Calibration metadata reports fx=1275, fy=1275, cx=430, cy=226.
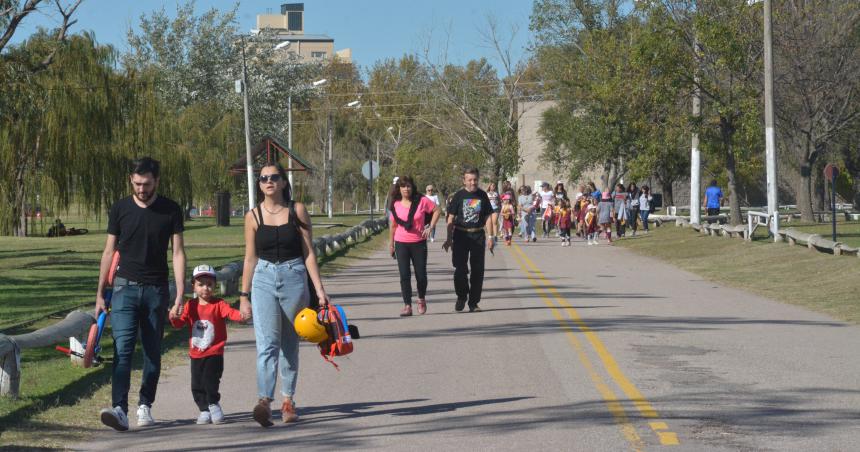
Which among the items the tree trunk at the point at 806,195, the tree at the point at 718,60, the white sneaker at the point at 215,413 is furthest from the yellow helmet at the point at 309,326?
the tree trunk at the point at 806,195

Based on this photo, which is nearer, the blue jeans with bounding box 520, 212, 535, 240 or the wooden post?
the wooden post

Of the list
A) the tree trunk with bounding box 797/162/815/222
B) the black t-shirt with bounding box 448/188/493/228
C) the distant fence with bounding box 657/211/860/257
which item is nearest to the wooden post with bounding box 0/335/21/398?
the black t-shirt with bounding box 448/188/493/228

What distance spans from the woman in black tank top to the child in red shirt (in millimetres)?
279

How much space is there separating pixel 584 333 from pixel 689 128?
2528cm

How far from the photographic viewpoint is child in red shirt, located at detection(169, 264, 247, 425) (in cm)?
895

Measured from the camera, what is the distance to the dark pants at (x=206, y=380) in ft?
29.3

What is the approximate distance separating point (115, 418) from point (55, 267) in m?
20.8

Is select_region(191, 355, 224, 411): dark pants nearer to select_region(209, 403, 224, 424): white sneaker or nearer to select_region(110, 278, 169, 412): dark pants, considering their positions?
select_region(209, 403, 224, 424): white sneaker

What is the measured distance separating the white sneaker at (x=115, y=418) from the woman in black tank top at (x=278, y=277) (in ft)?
3.08

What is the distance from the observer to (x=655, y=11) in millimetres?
37969

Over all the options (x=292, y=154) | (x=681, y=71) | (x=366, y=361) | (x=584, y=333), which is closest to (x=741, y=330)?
(x=584, y=333)

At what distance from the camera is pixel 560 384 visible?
412 inches

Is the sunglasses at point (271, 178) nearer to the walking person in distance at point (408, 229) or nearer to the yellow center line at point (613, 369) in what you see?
the yellow center line at point (613, 369)

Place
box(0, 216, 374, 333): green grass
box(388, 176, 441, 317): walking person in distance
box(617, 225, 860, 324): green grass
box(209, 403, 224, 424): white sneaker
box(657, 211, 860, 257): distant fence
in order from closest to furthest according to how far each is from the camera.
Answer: box(209, 403, 224, 424): white sneaker → box(388, 176, 441, 317): walking person in distance → box(0, 216, 374, 333): green grass → box(617, 225, 860, 324): green grass → box(657, 211, 860, 257): distant fence
